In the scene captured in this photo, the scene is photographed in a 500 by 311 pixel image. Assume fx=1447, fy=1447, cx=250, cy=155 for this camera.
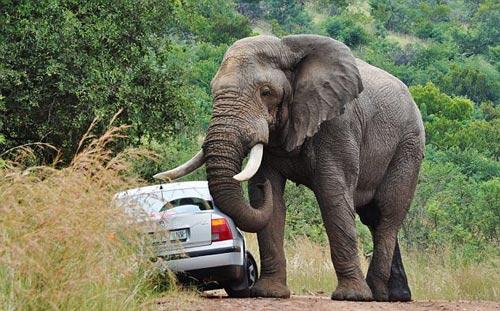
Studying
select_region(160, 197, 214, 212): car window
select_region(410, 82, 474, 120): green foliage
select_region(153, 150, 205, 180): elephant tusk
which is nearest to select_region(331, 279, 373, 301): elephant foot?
select_region(160, 197, 214, 212): car window

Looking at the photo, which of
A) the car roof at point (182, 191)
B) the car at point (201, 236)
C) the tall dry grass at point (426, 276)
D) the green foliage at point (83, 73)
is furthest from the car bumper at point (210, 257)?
the green foliage at point (83, 73)

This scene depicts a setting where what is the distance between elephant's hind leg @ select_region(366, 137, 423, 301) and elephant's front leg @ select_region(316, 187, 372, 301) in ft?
4.68

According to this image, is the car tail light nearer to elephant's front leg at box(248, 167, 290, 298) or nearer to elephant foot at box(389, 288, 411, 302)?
elephant's front leg at box(248, 167, 290, 298)

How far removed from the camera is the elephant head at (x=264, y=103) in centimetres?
1366

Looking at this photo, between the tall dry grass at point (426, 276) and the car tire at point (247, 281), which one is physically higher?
the car tire at point (247, 281)

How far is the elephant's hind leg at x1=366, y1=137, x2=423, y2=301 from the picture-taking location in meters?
16.5

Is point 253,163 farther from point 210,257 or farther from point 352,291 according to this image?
point 352,291

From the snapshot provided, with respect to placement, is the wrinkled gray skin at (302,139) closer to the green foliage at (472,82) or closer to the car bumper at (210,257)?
the car bumper at (210,257)

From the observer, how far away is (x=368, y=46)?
318ft

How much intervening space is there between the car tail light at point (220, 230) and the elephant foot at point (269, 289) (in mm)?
703

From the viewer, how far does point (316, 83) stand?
1510 centimetres

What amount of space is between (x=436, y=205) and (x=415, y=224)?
285cm

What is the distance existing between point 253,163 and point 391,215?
11.2 feet

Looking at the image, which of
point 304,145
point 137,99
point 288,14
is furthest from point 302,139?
point 288,14
